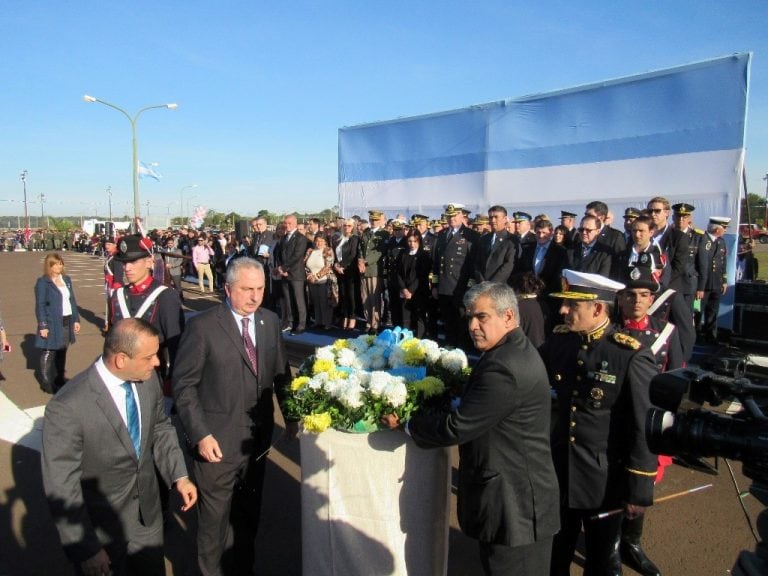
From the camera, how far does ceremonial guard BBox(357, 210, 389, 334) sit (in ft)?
33.3

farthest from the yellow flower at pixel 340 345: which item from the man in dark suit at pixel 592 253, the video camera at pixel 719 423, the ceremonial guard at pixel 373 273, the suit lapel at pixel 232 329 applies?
the ceremonial guard at pixel 373 273

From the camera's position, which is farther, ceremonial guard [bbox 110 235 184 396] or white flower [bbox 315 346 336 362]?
ceremonial guard [bbox 110 235 184 396]

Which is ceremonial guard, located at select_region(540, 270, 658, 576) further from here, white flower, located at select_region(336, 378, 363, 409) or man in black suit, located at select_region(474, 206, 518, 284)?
man in black suit, located at select_region(474, 206, 518, 284)

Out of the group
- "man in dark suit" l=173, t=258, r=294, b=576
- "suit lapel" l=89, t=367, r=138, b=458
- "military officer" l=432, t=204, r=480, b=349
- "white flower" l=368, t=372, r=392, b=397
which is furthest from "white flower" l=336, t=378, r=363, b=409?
"military officer" l=432, t=204, r=480, b=349

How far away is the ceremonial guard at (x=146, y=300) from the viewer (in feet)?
14.7

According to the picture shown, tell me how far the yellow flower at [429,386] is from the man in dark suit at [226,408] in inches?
40.5

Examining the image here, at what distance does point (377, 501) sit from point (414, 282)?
254 inches

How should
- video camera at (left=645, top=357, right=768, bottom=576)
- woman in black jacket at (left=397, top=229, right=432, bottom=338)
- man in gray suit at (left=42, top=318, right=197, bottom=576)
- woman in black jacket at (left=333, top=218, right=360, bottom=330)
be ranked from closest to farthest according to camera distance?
1. video camera at (left=645, top=357, right=768, bottom=576)
2. man in gray suit at (left=42, top=318, right=197, bottom=576)
3. woman in black jacket at (left=397, top=229, right=432, bottom=338)
4. woman in black jacket at (left=333, top=218, right=360, bottom=330)

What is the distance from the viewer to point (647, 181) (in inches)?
368

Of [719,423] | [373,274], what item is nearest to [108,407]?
[719,423]

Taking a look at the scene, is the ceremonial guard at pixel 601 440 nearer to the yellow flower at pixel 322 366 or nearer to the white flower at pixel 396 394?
the white flower at pixel 396 394

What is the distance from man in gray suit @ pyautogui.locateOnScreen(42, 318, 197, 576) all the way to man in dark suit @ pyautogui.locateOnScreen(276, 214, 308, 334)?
7.37m

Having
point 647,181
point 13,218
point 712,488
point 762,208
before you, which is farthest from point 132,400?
point 13,218

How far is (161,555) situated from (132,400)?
2.98 ft
